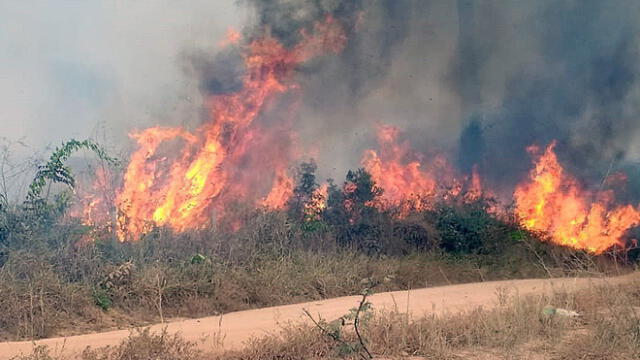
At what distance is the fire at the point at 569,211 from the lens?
16234 mm

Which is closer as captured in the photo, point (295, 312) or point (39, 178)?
point (295, 312)

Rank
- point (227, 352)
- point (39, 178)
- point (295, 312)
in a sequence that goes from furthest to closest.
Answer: point (39, 178) < point (295, 312) < point (227, 352)

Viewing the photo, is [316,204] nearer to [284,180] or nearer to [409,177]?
[284,180]

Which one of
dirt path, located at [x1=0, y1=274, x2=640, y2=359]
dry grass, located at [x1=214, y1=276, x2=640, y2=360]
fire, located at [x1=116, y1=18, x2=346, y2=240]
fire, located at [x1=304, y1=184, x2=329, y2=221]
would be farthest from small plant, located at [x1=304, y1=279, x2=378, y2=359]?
fire, located at [x1=304, y1=184, x2=329, y2=221]

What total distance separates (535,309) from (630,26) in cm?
1544

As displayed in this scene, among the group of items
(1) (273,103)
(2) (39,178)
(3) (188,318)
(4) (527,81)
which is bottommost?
(3) (188,318)

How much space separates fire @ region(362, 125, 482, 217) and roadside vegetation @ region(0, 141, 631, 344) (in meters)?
0.53

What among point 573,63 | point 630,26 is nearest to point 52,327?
point 573,63

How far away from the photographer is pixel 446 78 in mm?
21328

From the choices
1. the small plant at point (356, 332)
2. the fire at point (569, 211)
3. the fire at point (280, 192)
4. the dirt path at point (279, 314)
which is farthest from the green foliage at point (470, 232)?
the small plant at point (356, 332)

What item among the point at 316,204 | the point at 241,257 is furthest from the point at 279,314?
the point at 316,204

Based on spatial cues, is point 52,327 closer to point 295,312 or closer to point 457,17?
point 295,312

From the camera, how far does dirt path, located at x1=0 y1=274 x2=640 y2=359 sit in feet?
24.2

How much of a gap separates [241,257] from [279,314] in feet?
12.4
